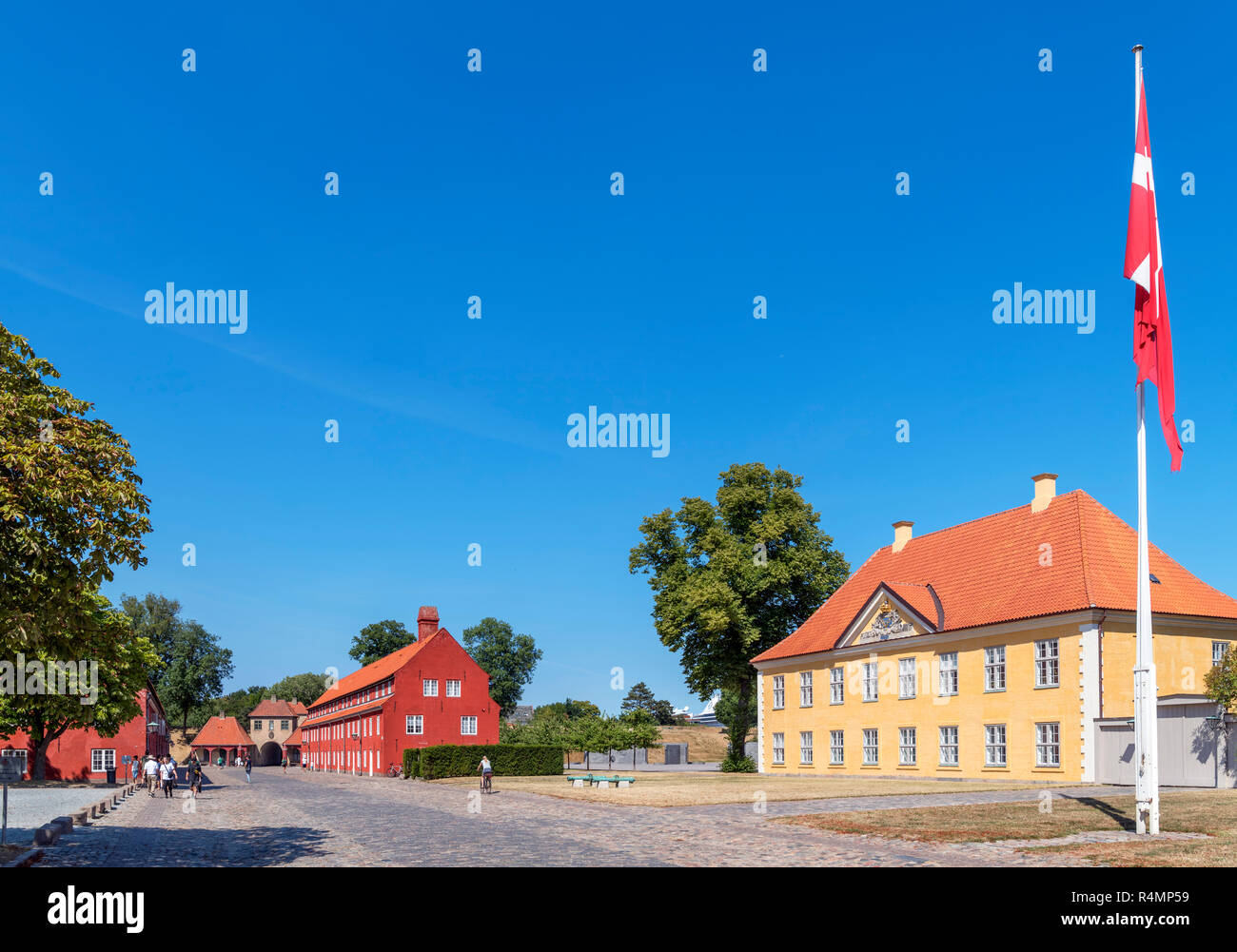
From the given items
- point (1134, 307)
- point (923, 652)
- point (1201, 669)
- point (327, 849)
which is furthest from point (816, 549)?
point (327, 849)

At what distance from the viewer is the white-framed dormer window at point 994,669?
3788cm

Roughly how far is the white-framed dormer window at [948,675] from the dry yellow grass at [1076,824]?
51.2ft

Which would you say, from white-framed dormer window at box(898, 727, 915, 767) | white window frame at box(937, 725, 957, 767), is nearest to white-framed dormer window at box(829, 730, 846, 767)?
white-framed dormer window at box(898, 727, 915, 767)

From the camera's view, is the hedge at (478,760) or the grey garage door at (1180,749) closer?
the grey garage door at (1180,749)

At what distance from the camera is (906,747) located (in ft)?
139

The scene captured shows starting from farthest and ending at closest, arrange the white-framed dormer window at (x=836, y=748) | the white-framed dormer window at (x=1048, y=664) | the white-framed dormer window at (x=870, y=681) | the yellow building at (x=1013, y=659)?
the white-framed dormer window at (x=836, y=748), the white-framed dormer window at (x=870, y=681), the white-framed dormer window at (x=1048, y=664), the yellow building at (x=1013, y=659)

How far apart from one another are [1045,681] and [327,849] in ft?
89.5

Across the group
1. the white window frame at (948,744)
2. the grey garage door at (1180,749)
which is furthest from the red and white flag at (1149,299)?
the white window frame at (948,744)

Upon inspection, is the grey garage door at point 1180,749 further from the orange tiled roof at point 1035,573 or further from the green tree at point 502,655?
the green tree at point 502,655

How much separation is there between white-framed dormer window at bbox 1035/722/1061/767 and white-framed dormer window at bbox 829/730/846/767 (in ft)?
40.0

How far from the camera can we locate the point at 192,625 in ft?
422

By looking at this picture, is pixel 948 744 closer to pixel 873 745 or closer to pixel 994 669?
pixel 994 669

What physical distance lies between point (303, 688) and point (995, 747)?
141923 millimetres
